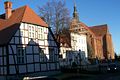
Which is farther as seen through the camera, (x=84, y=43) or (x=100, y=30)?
(x=100, y=30)

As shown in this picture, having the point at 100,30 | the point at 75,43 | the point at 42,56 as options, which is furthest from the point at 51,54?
the point at 100,30

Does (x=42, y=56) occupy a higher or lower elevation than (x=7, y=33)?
Answer: lower

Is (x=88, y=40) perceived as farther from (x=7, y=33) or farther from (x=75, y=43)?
(x=7, y=33)

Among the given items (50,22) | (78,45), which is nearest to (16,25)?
(50,22)

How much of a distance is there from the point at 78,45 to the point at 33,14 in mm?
34371

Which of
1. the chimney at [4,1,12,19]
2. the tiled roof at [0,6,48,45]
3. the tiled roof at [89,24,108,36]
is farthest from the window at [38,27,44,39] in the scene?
the tiled roof at [89,24,108,36]

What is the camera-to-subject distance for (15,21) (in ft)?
142

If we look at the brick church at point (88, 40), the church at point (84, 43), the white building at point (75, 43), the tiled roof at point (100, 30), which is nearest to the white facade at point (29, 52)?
the church at point (84, 43)

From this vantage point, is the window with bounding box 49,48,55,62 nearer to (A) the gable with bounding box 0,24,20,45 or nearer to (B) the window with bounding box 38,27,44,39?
(B) the window with bounding box 38,27,44,39

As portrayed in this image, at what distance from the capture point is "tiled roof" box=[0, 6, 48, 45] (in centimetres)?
4099

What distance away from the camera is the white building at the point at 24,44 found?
130 feet

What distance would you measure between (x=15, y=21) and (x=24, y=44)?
4.06 metres

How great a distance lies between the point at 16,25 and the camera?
4191 cm

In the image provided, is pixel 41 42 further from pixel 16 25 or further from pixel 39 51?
pixel 16 25
